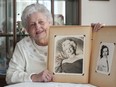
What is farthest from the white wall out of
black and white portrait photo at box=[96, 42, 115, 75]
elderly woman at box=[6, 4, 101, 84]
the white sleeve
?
black and white portrait photo at box=[96, 42, 115, 75]

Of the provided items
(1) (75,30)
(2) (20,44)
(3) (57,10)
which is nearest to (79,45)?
(1) (75,30)

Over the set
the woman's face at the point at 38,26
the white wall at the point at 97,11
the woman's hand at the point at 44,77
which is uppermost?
the white wall at the point at 97,11

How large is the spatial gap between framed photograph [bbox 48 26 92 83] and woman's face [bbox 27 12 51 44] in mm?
210

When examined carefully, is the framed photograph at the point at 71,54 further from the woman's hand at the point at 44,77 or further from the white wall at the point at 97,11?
the white wall at the point at 97,11

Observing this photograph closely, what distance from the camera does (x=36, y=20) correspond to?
1299 mm

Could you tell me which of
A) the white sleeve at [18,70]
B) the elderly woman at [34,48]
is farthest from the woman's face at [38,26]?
the white sleeve at [18,70]

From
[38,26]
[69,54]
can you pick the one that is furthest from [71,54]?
[38,26]

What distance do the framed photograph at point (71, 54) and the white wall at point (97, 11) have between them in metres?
0.74

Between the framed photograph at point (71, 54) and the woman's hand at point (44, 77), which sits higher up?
the framed photograph at point (71, 54)

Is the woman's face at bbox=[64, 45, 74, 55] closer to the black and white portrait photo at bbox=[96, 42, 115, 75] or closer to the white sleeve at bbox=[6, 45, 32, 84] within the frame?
the black and white portrait photo at bbox=[96, 42, 115, 75]

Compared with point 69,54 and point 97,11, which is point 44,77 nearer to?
point 69,54

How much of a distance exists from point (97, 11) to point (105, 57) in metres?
0.88

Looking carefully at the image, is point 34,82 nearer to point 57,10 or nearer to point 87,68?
point 87,68

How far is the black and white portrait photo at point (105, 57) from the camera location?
99cm
